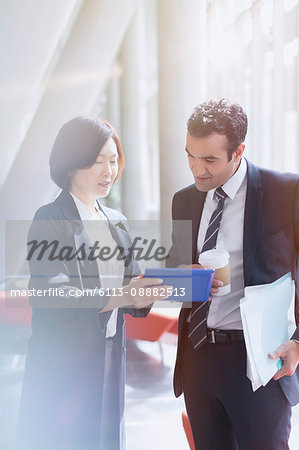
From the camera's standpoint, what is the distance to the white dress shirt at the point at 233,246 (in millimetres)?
1511

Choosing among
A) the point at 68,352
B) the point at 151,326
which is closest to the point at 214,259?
the point at 68,352

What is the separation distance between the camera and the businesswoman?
1.60 meters

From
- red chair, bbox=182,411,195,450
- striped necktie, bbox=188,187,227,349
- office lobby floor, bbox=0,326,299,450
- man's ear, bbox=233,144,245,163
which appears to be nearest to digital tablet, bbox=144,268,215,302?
striped necktie, bbox=188,187,227,349

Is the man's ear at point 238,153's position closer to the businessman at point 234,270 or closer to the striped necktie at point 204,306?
the businessman at point 234,270

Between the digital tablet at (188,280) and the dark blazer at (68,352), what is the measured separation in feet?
0.94

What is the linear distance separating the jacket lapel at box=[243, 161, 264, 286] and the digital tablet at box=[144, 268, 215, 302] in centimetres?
18

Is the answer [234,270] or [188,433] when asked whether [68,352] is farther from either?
[188,433]

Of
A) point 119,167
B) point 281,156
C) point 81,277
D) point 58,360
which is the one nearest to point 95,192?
point 119,167

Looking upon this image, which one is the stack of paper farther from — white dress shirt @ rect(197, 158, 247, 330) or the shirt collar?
the shirt collar

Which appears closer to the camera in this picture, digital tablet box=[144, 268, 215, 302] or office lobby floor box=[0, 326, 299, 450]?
digital tablet box=[144, 268, 215, 302]

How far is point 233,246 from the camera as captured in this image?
1510 mm

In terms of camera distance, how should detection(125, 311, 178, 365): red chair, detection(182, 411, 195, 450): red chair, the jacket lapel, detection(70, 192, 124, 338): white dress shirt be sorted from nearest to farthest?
the jacket lapel → detection(70, 192, 124, 338): white dress shirt → detection(182, 411, 195, 450): red chair → detection(125, 311, 178, 365): red chair

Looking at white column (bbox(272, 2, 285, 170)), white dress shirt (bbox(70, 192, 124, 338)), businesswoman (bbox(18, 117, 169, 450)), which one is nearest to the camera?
businesswoman (bbox(18, 117, 169, 450))

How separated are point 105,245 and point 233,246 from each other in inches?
18.8
